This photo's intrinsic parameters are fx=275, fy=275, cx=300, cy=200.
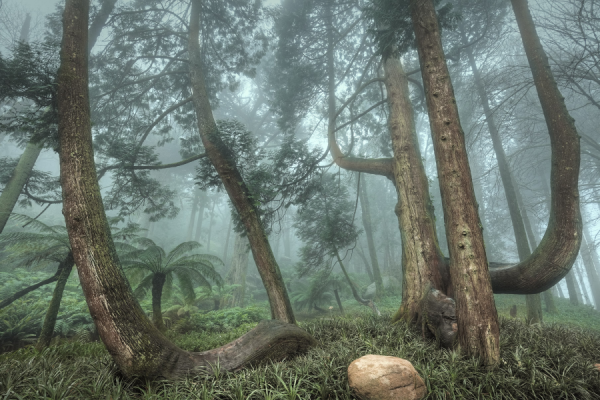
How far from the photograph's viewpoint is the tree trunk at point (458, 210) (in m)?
3.40

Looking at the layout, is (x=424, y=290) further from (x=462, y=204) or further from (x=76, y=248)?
(x=76, y=248)

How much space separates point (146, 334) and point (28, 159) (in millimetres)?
6944

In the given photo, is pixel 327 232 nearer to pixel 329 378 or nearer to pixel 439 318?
pixel 439 318

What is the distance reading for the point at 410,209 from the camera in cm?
575

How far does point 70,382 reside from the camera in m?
2.99

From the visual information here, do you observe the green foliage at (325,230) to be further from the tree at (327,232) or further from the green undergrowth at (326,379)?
the green undergrowth at (326,379)

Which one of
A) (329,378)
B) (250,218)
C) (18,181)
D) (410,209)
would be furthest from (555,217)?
(18,181)

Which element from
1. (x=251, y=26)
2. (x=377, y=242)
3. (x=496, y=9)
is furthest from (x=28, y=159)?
(x=377, y=242)

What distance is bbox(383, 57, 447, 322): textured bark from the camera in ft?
17.0

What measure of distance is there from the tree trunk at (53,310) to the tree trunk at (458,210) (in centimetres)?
705

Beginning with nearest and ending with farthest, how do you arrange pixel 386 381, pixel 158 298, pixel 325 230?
1. pixel 386 381
2. pixel 158 298
3. pixel 325 230

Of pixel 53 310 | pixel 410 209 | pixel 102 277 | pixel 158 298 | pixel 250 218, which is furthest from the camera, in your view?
pixel 158 298

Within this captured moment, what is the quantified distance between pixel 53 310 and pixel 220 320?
4480 millimetres

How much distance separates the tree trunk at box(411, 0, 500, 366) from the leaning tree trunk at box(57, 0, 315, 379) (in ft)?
7.69
